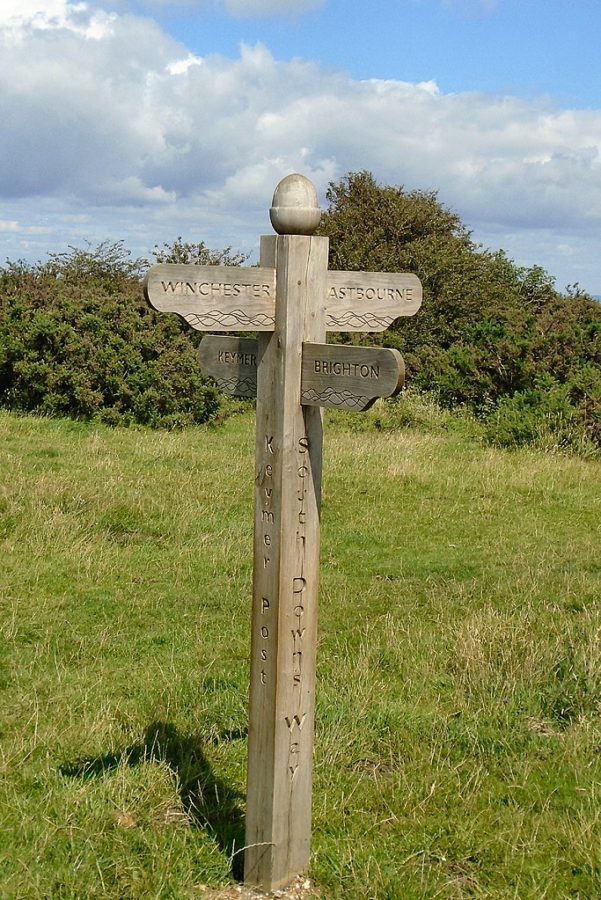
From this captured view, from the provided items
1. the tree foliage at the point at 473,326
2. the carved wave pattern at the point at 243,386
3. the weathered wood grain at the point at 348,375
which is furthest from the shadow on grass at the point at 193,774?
the tree foliage at the point at 473,326

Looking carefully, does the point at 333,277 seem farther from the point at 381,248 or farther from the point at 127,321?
the point at 381,248

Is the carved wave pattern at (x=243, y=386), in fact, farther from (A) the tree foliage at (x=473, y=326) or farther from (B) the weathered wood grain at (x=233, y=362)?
(A) the tree foliage at (x=473, y=326)

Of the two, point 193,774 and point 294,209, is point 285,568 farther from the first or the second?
point 193,774

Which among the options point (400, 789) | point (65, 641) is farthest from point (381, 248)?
point (400, 789)

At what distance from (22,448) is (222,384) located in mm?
8856

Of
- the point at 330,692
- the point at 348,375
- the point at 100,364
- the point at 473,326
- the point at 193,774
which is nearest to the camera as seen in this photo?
the point at 348,375

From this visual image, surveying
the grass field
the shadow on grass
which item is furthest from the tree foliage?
the shadow on grass

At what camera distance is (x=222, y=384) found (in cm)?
362

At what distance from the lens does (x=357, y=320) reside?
11.6ft

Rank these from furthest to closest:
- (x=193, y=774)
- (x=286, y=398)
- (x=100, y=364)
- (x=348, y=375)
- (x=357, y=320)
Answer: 1. (x=100, y=364)
2. (x=193, y=774)
3. (x=357, y=320)
4. (x=286, y=398)
5. (x=348, y=375)

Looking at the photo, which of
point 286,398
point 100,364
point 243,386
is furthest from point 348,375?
point 100,364

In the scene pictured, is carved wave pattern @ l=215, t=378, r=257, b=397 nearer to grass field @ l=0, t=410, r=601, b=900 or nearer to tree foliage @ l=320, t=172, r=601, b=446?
grass field @ l=0, t=410, r=601, b=900

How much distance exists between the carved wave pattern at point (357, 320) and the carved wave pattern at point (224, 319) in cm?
31

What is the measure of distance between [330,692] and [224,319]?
8.61ft
